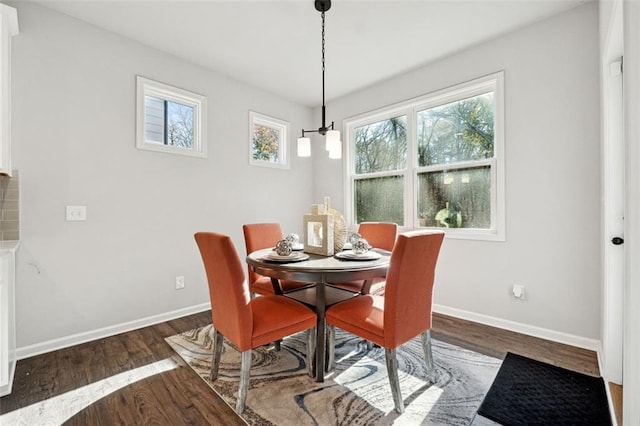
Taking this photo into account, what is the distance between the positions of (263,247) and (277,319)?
119 centimetres

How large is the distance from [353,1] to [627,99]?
1957mm

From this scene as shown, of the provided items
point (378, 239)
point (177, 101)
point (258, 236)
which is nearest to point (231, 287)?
point (258, 236)

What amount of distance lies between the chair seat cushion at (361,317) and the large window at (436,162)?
168 centimetres

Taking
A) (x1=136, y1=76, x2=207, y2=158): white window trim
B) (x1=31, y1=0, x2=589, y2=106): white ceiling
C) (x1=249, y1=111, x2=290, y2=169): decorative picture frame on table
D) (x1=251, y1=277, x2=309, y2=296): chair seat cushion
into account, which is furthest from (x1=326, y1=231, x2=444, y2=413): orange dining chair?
(x1=249, y1=111, x2=290, y2=169): decorative picture frame on table

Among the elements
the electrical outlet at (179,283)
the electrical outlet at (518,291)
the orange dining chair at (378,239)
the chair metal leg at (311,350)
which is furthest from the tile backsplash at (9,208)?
the electrical outlet at (518,291)

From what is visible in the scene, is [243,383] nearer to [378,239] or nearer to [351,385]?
[351,385]

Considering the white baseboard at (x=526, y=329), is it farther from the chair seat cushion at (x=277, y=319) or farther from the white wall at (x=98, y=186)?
the white wall at (x=98, y=186)

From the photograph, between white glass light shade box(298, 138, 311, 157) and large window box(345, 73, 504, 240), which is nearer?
white glass light shade box(298, 138, 311, 157)

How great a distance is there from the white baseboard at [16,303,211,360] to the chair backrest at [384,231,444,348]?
245cm

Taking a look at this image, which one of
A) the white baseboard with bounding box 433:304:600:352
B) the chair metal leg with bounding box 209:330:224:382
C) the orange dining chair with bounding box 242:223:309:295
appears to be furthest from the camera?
the orange dining chair with bounding box 242:223:309:295

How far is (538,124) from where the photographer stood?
8.48 ft

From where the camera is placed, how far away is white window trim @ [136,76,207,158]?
2871mm

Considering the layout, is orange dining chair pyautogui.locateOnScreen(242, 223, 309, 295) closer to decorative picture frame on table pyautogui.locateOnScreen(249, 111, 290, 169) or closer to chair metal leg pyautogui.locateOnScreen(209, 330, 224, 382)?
chair metal leg pyautogui.locateOnScreen(209, 330, 224, 382)

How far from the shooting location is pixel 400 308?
1613mm
